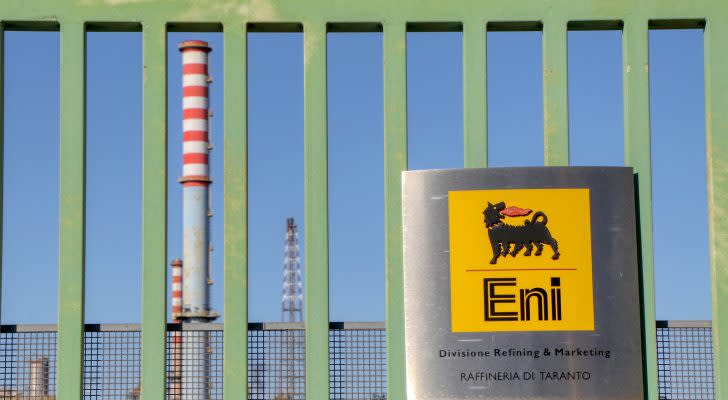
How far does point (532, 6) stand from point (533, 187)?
1701mm

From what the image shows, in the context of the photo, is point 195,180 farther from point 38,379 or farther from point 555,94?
point 555,94

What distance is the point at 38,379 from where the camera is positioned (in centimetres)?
1218

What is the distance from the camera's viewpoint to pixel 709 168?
12336 millimetres

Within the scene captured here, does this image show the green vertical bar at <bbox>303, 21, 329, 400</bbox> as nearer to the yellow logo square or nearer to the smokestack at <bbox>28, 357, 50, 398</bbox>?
the yellow logo square

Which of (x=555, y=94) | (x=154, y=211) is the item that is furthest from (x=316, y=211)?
(x=555, y=94)

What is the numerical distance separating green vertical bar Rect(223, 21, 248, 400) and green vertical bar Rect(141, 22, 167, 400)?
571 millimetres

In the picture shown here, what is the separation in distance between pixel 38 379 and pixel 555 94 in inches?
212

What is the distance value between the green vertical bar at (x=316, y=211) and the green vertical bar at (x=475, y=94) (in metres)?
1.30

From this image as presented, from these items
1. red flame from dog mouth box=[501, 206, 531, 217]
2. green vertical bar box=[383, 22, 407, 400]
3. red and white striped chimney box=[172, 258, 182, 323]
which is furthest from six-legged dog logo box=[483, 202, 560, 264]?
red and white striped chimney box=[172, 258, 182, 323]

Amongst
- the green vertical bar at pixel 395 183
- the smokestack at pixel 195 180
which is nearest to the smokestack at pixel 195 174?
the smokestack at pixel 195 180

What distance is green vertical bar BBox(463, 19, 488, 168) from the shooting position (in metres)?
12.3

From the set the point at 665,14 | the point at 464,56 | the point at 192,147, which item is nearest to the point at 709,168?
the point at 665,14

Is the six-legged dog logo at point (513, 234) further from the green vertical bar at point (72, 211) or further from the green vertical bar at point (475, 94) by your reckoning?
the green vertical bar at point (72, 211)

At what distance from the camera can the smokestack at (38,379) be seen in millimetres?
11961
